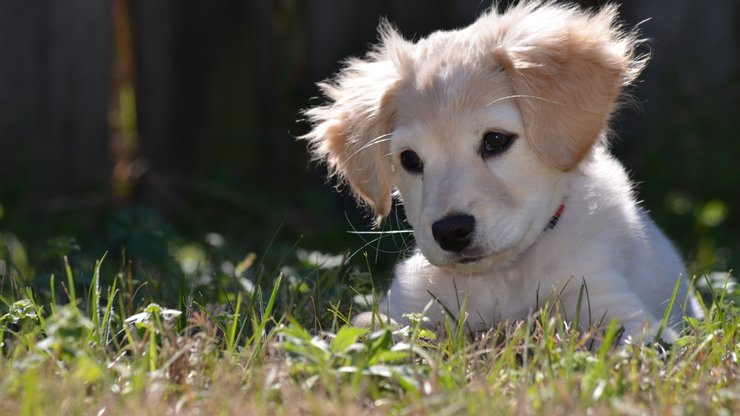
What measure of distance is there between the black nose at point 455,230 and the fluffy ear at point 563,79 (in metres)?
0.38

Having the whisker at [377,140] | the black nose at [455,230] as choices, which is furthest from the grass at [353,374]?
the whisker at [377,140]

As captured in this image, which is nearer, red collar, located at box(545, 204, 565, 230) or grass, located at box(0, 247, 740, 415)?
grass, located at box(0, 247, 740, 415)

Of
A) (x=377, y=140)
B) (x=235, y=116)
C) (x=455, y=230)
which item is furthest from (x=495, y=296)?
(x=235, y=116)

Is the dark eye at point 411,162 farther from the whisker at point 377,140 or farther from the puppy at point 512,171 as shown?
the whisker at point 377,140

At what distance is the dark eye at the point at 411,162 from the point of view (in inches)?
136

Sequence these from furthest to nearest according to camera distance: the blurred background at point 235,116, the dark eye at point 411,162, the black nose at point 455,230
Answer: the blurred background at point 235,116 → the dark eye at point 411,162 → the black nose at point 455,230

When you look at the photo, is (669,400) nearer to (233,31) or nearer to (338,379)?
(338,379)

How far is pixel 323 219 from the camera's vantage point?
19.8ft

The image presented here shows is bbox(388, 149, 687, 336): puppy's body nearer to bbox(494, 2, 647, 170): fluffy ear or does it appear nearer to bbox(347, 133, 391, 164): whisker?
bbox(494, 2, 647, 170): fluffy ear

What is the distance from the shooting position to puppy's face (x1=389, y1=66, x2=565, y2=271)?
3139mm

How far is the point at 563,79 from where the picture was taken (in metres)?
3.38

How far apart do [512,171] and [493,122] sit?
0.55 ft

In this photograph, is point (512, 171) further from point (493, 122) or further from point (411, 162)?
point (411, 162)

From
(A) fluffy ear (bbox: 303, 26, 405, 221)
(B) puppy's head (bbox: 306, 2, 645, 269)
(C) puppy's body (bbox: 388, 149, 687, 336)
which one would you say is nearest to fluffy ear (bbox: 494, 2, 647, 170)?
(B) puppy's head (bbox: 306, 2, 645, 269)
